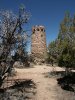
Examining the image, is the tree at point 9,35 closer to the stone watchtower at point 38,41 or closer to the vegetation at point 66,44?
the vegetation at point 66,44

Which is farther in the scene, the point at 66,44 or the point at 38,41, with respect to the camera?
the point at 38,41

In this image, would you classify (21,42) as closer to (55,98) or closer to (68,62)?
(55,98)

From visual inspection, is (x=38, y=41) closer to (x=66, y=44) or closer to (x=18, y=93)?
(x=66, y=44)

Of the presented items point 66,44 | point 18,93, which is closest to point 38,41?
point 66,44

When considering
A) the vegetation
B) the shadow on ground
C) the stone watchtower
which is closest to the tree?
the shadow on ground

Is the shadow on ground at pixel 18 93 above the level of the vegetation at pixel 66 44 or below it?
below

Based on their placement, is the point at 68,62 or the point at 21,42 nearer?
the point at 21,42

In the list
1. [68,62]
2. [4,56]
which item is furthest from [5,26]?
[68,62]

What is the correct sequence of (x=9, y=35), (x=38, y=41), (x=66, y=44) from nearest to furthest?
(x=9, y=35) < (x=66, y=44) < (x=38, y=41)

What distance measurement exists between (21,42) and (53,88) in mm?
9332

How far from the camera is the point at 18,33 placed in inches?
892

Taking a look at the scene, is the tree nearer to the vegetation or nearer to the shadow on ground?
the shadow on ground

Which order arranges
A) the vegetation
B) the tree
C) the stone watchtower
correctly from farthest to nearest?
the stone watchtower
the vegetation
the tree

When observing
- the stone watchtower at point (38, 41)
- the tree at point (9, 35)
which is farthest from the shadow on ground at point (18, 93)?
the stone watchtower at point (38, 41)
